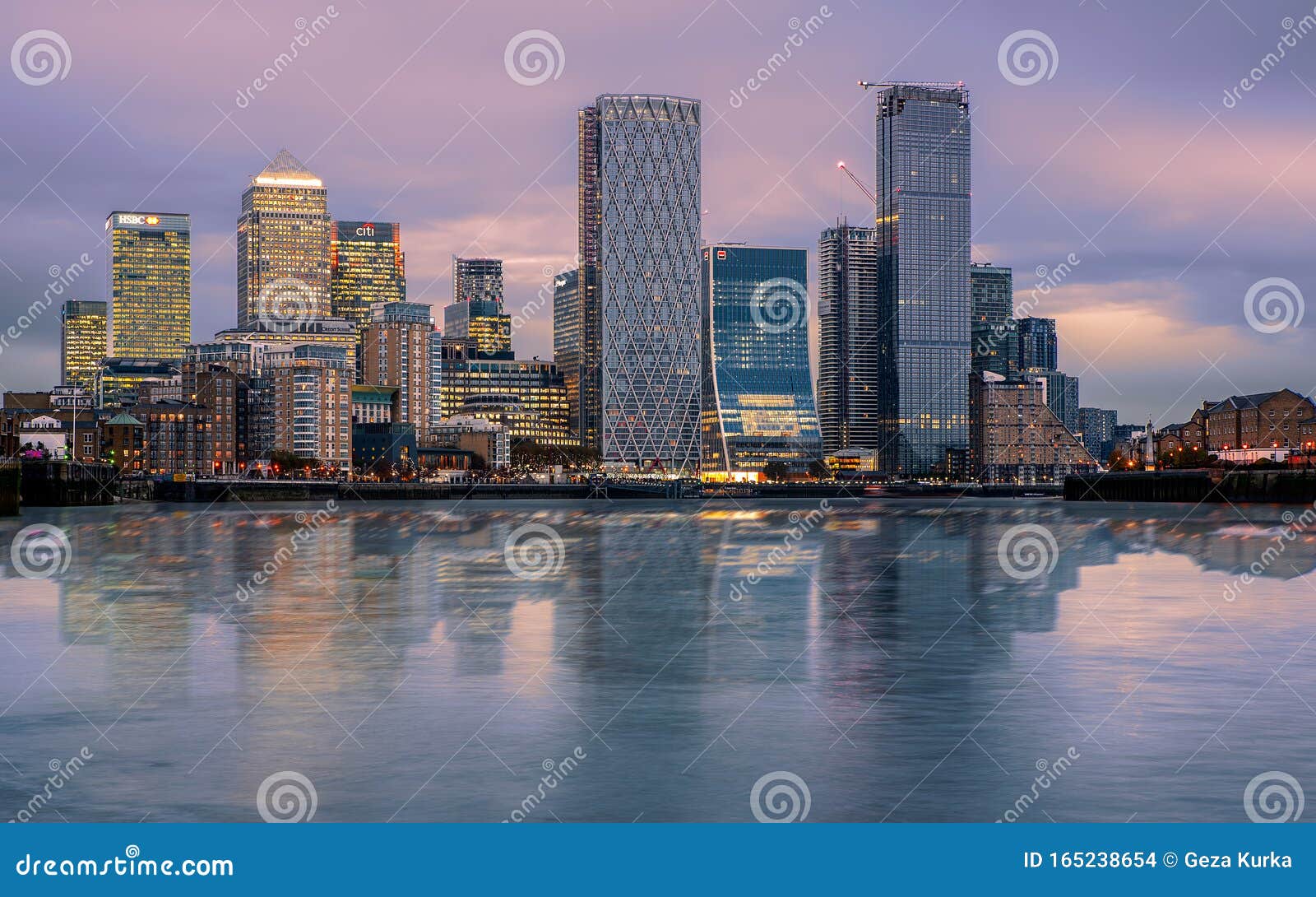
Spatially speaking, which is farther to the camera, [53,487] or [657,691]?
[53,487]

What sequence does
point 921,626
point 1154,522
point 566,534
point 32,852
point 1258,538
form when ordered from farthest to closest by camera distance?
1. point 1154,522
2. point 566,534
3. point 1258,538
4. point 921,626
5. point 32,852

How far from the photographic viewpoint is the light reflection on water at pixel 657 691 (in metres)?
17.0

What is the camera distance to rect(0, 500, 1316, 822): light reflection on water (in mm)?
16953

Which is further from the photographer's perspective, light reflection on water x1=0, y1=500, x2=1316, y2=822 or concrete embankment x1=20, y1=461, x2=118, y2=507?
concrete embankment x1=20, y1=461, x2=118, y2=507

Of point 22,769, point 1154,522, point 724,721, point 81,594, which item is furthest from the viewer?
point 1154,522

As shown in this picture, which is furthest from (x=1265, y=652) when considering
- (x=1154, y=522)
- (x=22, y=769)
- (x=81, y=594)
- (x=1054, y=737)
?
(x=1154, y=522)

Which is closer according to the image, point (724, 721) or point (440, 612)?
point (724, 721)

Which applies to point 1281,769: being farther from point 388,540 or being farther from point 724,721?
point 388,540

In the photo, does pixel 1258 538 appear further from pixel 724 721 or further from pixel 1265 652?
pixel 724 721

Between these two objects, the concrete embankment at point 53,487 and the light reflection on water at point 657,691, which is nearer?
the light reflection on water at point 657,691

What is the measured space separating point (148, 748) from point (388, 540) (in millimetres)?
67875

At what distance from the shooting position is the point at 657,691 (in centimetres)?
2458

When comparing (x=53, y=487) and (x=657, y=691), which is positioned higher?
(x=53, y=487)

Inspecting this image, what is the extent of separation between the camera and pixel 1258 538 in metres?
86.2
